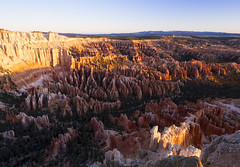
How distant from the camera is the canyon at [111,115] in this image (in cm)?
1109

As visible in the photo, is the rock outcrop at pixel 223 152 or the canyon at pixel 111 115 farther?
the canyon at pixel 111 115

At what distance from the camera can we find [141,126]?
66.6 ft

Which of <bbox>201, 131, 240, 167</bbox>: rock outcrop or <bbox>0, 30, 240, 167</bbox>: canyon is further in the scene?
<bbox>0, 30, 240, 167</bbox>: canyon

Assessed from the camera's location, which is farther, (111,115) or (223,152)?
(111,115)

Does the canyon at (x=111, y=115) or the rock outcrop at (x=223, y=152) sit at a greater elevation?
the rock outcrop at (x=223, y=152)

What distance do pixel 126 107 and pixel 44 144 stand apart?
14561 mm

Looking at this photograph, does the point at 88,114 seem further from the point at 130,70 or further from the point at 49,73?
the point at 130,70

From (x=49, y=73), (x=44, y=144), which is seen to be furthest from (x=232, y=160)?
(x=49, y=73)

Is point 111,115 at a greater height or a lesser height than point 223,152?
lesser

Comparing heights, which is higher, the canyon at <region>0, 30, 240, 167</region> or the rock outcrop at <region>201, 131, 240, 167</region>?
the rock outcrop at <region>201, 131, 240, 167</region>

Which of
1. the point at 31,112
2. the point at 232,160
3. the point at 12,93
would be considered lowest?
the point at 31,112

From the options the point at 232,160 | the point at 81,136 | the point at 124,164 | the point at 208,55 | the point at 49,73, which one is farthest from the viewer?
the point at 208,55

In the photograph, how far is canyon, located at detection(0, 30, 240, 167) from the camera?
11.1 meters

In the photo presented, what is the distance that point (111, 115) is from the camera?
21.6m
